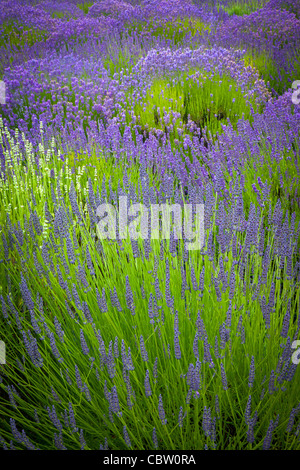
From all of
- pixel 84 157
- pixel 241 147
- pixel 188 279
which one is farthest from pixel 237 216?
pixel 84 157

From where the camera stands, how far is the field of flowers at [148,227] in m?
1.00

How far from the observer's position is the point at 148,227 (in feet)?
4.13

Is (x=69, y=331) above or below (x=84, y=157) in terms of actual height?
below

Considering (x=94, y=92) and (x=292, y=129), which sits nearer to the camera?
(x=292, y=129)

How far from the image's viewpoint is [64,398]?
3.83ft

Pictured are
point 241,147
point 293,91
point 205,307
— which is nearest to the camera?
point 205,307

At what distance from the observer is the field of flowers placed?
998 millimetres

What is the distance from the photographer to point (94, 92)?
11.9 ft

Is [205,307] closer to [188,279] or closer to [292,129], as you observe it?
[188,279]
